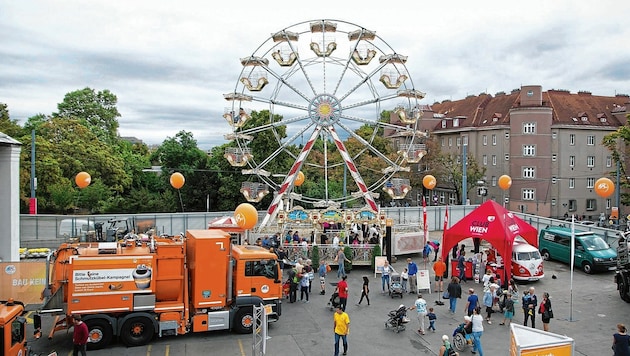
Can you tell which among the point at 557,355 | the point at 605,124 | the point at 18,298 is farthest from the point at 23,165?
the point at 605,124

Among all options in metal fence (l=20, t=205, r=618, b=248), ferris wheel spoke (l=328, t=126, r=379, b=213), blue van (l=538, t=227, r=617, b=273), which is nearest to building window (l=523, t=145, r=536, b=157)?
metal fence (l=20, t=205, r=618, b=248)

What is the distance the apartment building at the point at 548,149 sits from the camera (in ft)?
167

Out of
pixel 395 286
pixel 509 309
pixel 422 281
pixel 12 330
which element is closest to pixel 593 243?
pixel 422 281

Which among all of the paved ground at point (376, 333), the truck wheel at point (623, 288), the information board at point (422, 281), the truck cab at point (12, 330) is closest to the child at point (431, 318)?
the paved ground at point (376, 333)

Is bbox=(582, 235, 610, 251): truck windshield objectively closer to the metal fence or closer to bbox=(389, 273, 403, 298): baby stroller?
the metal fence

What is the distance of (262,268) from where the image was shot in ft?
A: 50.7

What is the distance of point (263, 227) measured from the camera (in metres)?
26.3

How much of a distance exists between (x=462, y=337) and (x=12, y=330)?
10.9m

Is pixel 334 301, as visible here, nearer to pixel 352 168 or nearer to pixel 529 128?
pixel 352 168

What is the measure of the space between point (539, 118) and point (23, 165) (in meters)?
45.4

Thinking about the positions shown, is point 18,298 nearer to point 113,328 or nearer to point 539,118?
point 113,328

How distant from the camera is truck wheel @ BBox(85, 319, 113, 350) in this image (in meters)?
13.7

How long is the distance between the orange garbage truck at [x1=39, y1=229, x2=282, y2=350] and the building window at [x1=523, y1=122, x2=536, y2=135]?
139 ft

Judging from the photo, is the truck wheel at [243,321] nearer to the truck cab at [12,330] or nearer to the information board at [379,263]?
the truck cab at [12,330]
